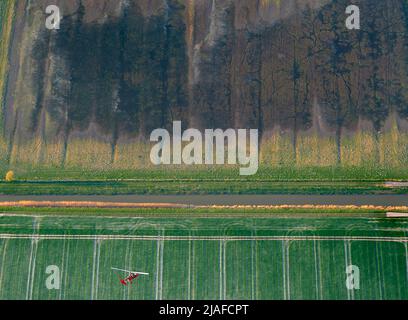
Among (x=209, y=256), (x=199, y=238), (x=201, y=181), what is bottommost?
(x=209, y=256)

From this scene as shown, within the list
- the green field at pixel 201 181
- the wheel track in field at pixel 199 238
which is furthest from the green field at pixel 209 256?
the green field at pixel 201 181

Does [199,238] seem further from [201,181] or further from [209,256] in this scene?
[201,181]

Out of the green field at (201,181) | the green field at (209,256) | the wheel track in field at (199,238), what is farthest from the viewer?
the green field at (201,181)

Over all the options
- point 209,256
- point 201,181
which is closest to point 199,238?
point 209,256

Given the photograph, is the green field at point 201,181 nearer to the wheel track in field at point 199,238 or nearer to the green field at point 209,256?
the green field at point 209,256

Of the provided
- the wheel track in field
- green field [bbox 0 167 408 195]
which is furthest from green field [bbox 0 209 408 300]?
green field [bbox 0 167 408 195]

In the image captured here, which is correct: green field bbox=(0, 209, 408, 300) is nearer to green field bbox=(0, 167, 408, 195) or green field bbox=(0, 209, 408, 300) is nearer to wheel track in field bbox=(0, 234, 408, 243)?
wheel track in field bbox=(0, 234, 408, 243)

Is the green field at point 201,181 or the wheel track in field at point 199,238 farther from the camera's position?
the green field at point 201,181

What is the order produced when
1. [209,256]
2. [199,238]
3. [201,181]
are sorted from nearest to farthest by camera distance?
1. [209,256]
2. [199,238]
3. [201,181]
